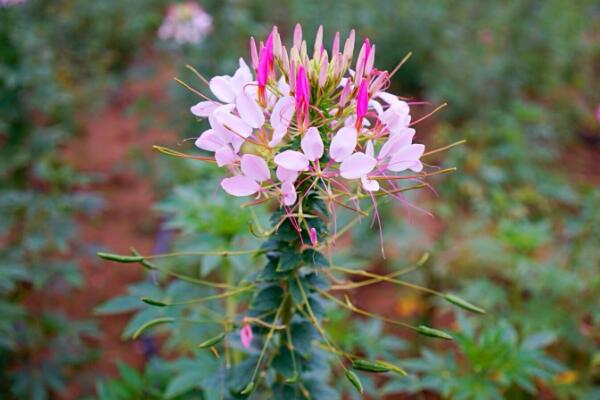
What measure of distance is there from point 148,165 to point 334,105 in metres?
2.35

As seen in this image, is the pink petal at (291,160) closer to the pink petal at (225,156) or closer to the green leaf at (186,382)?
the pink petal at (225,156)

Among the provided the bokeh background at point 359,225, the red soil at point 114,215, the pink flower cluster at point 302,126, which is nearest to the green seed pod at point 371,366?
the pink flower cluster at point 302,126

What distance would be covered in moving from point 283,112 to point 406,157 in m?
0.23

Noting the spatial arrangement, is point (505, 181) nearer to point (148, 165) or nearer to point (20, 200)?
point (148, 165)

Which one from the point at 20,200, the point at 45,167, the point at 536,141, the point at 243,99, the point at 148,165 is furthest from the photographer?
the point at 536,141

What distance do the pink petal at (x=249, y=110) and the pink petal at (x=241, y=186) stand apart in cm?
9

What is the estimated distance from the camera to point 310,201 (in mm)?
1051

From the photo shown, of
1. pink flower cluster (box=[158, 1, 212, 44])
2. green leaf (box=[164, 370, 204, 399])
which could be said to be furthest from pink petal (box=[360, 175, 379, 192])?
pink flower cluster (box=[158, 1, 212, 44])

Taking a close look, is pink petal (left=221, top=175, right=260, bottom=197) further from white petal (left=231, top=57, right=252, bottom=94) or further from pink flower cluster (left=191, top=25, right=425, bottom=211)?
white petal (left=231, top=57, right=252, bottom=94)

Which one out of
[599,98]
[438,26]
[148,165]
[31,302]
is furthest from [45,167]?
[599,98]

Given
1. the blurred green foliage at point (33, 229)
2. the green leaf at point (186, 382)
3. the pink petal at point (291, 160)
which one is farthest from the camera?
the blurred green foliage at point (33, 229)

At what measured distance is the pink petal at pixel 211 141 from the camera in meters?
0.98

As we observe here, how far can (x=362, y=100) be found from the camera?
94cm

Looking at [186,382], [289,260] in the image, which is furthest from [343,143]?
[186,382]
